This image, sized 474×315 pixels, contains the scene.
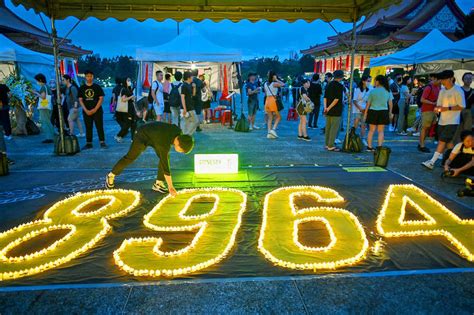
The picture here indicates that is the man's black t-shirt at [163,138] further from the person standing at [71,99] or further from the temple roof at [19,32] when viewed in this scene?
the temple roof at [19,32]

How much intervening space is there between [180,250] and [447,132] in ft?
20.1

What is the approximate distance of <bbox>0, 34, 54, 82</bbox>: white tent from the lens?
1314cm

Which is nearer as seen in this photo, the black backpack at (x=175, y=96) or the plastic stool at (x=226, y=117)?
the black backpack at (x=175, y=96)

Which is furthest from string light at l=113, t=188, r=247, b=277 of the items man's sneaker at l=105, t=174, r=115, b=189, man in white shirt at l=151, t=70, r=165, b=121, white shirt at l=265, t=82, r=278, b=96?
man in white shirt at l=151, t=70, r=165, b=121

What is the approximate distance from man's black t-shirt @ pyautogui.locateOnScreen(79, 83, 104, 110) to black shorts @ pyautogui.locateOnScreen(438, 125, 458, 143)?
7.93m

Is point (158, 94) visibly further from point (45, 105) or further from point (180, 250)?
point (180, 250)

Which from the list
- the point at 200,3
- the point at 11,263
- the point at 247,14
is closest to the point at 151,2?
the point at 200,3

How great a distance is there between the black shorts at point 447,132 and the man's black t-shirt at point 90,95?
7927mm

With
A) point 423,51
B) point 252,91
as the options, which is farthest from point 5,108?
point 423,51

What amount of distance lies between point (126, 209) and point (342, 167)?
4526 mm

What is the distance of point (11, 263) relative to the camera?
11.4 feet

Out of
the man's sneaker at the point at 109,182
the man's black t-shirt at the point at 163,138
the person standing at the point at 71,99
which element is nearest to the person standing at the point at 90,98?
the person standing at the point at 71,99

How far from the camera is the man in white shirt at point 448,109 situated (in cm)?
693

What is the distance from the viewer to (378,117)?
8180 mm
